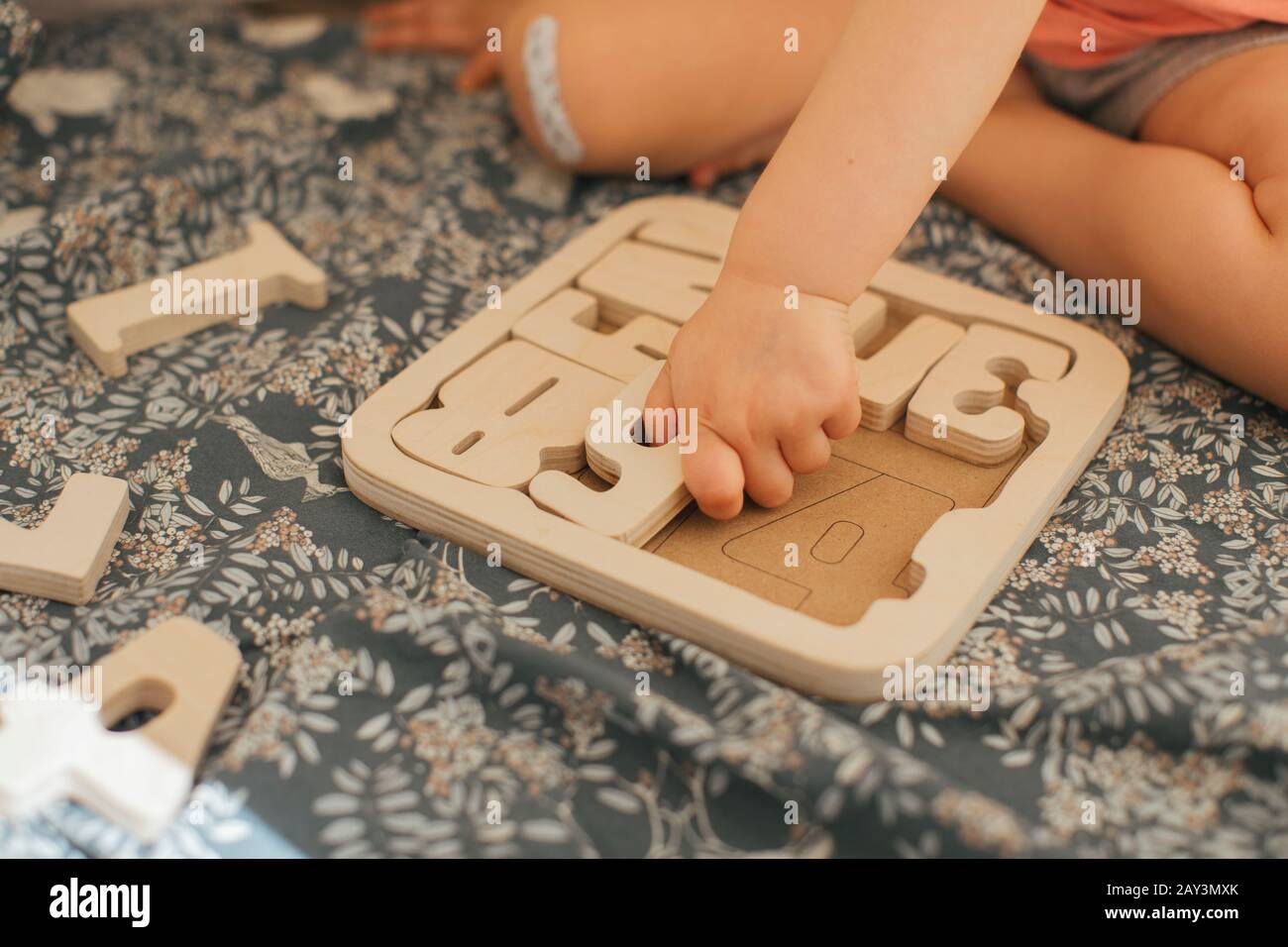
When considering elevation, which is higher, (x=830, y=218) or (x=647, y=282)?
(x=830, y=218)

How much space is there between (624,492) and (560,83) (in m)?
0.43

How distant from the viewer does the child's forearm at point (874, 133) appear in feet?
2.05

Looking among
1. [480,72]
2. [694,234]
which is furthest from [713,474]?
[480,72]

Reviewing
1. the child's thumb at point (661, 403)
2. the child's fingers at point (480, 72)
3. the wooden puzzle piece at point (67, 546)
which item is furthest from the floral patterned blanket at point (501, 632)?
the child's fingers at point (480, 72)

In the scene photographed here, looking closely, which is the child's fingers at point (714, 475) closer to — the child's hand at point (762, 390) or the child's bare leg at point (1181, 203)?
the child's hand at point (762, 390)

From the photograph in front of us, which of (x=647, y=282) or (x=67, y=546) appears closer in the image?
(x=67, y=546)

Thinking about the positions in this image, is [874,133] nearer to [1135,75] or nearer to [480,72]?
[1135,75]

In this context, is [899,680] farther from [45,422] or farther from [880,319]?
[45,422]

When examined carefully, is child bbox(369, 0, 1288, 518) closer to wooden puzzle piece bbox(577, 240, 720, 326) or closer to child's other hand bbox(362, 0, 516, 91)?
child's other hand bbox(362, 0, 516, 91)

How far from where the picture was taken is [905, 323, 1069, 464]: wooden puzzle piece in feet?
2.36

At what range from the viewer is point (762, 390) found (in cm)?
64

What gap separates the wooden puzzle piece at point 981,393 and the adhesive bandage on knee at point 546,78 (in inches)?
15.0

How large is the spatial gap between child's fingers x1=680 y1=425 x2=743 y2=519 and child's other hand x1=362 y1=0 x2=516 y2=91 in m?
0.69

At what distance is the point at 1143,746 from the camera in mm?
572
